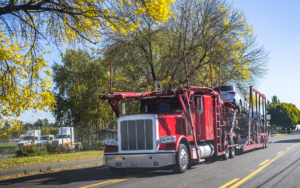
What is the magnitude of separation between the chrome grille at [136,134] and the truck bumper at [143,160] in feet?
1.17

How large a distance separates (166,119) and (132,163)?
72.9 inches

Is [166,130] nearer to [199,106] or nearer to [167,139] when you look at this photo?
[167,139]

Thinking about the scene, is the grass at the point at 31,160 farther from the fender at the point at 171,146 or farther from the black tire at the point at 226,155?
the black tire at the point at 226,155

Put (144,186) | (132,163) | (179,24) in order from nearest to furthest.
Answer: (144,186), (132,163), (179,24)

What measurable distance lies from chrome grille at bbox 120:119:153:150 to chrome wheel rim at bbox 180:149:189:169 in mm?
1085

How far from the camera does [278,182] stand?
755cm

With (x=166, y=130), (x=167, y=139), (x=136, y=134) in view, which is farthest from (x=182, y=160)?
(x=136, y=134)

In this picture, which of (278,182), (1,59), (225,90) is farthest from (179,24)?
(278,182)

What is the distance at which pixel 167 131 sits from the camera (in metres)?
9.84

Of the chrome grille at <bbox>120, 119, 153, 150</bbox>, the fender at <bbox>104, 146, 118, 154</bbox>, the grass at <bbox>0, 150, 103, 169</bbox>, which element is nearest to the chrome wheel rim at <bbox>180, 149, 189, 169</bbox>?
the chrome grille at <bbox>120, 119, 153, 150</bbox>

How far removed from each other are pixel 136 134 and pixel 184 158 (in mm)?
1780

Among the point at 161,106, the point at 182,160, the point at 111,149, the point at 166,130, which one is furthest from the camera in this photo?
the point at 161,106

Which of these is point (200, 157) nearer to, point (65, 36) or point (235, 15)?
point (65, 36)

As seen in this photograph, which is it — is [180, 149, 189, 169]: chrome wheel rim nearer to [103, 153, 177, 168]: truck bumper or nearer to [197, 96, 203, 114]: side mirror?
[103, 153, 177, 168]: truck bumper
